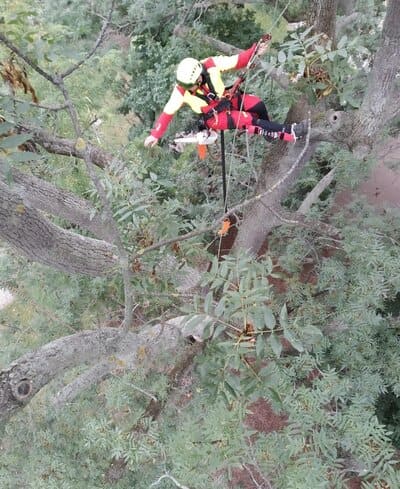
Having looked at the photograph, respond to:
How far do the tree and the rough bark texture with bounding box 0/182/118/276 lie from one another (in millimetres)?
11

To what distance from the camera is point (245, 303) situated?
1.74 metres

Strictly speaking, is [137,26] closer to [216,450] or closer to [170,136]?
[170,136]

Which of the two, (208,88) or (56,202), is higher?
(208,88)

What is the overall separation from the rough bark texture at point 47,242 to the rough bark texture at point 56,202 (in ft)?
0.54

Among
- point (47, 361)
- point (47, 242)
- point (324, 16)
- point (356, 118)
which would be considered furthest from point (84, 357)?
point (324, 16)

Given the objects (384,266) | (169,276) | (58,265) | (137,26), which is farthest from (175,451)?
(137,26)

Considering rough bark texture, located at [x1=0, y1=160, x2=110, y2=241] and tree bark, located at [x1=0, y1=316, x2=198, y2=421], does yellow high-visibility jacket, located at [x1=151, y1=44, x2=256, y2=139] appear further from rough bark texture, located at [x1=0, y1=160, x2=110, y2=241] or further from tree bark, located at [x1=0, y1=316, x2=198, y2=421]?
tree bark, located at [x1=0, y1=316, x2=198, y2=421]

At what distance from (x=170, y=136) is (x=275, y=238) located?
1824mm

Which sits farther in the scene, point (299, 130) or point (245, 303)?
point (299, 130)

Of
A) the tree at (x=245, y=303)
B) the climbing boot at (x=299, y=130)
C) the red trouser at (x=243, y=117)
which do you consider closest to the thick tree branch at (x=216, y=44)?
the tree at (x=245, y=303)

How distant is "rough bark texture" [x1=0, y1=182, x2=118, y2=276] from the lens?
7.59ft

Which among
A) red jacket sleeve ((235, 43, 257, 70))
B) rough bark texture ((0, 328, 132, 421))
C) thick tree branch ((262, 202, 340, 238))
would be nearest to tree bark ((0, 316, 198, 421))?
rough bark texture ((0, 328, 132, 421))

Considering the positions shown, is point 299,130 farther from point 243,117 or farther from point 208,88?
point 208,88

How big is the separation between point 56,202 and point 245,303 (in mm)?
1689
